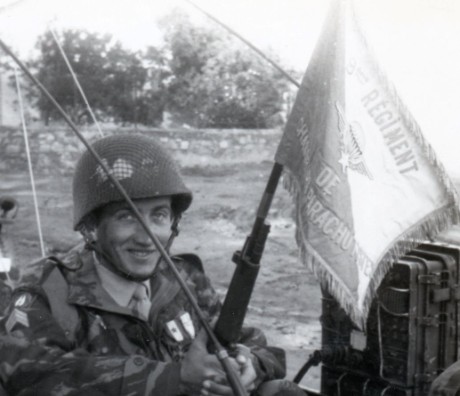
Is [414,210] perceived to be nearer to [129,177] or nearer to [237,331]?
[237,331]

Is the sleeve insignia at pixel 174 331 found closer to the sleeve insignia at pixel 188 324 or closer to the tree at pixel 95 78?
the sleeve insignia at pixel 188 324

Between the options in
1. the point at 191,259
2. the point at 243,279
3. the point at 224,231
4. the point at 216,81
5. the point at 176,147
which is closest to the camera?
the point at 243,279

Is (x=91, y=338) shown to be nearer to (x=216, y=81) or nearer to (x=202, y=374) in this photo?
(x=202, y=374)

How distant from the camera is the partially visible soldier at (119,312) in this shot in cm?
214

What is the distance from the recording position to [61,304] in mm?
2293

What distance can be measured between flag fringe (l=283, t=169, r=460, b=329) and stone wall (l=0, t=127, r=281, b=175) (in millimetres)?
5750

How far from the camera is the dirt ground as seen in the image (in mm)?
7145

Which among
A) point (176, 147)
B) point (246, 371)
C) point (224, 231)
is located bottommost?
point (224, 231)

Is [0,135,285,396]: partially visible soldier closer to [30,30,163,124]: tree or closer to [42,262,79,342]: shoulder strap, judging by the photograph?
[42,262,79,342]: shoulder strap

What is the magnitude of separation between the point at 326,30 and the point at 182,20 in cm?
568

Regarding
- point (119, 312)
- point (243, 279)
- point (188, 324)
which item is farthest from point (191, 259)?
point (243, 279)

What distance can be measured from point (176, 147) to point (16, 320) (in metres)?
6.17

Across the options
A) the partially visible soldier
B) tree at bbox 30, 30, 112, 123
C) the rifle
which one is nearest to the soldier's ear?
the partially visible soldier

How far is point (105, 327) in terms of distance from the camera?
92.8 inches
